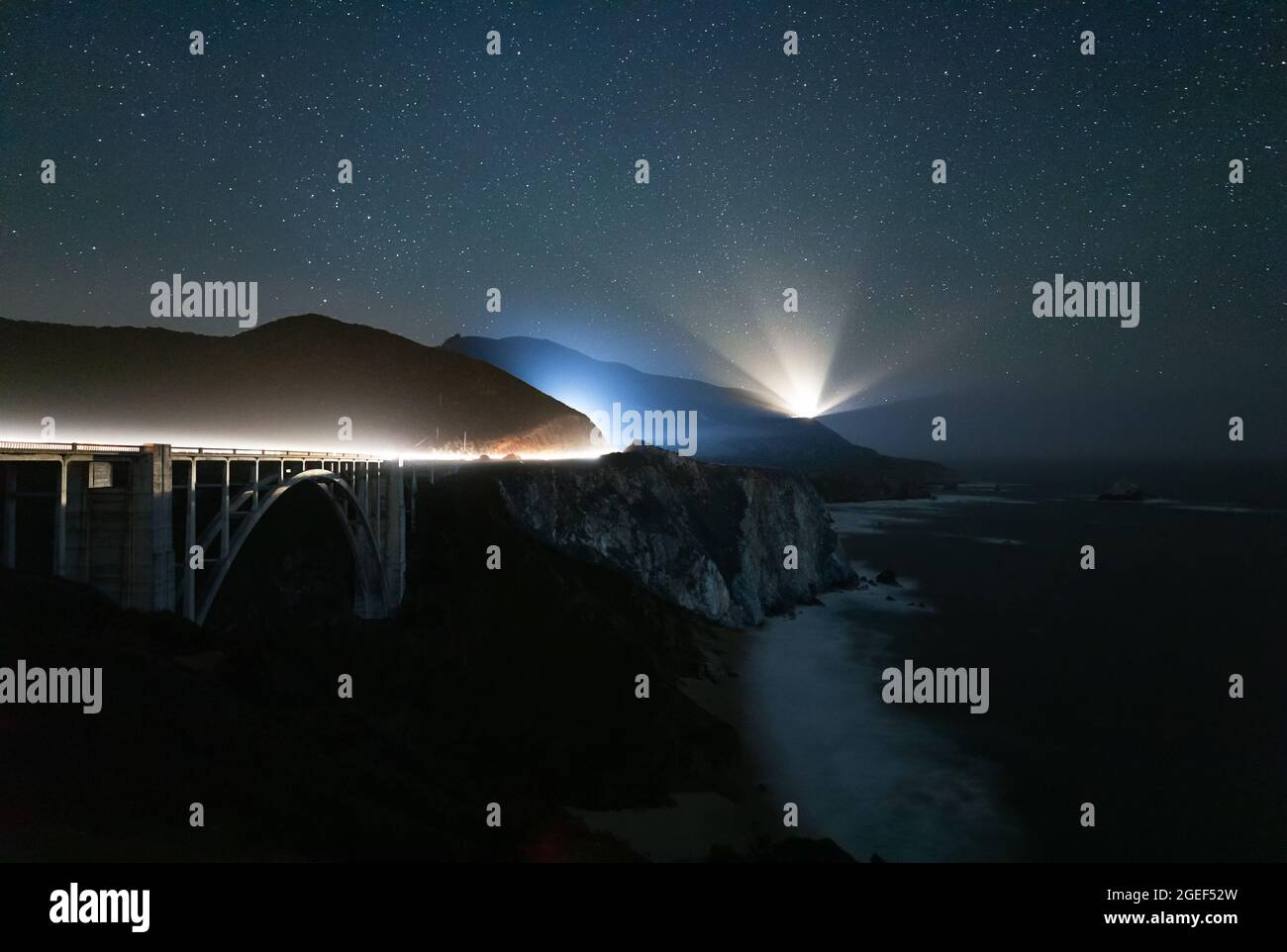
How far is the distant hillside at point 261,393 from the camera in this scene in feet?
418

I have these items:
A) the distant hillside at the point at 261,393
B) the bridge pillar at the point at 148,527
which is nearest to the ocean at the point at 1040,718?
the bridge pillar at the point at 148,527

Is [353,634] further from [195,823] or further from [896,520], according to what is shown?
[896,520]

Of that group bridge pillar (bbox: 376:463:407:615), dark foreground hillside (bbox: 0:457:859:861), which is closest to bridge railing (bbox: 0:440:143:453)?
dark foreground hillside (bbox: 0:457:859:861)

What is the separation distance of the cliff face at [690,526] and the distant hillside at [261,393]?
207 ft

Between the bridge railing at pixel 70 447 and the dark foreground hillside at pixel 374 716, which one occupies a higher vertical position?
the bridge railing at pixel 70 447

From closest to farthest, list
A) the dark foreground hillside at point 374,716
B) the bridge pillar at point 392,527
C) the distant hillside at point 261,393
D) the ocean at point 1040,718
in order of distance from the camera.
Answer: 1. the dark foreground hillside at point 374,716
2. the ocean at point 1040,718
3. the bridge pillar at point 392,527
4. the distant hillside at point 261,393

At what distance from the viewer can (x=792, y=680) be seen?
146 ft

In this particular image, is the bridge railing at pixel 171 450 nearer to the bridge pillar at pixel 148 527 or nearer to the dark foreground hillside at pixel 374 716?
the bridge pillar at pixel 148 527

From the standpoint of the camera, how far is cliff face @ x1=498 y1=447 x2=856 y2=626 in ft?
176

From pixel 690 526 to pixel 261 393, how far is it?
383 feet

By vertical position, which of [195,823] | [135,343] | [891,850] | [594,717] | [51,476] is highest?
[135,343]
